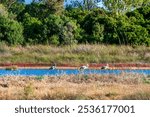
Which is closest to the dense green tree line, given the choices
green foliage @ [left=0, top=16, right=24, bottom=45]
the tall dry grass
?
green foliage @ [left=0, top=16, right=24, bottom=45]

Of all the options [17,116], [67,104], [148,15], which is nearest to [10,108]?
[17,116]

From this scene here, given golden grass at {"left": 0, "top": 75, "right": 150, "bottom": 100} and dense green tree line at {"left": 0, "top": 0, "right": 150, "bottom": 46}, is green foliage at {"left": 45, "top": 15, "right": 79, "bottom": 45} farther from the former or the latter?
golden grass at {"left": 0, "top": 75, "right": 150, "bottom": 100}

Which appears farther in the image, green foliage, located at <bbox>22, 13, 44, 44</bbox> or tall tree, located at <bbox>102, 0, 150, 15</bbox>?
tall tree, located at <bbox>102, 0, 150, 15</bbox>

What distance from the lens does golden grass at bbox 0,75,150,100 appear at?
930cm

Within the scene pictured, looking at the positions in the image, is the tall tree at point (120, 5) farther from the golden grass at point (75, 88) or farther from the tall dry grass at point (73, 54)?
the golden grass at point (75, 88)

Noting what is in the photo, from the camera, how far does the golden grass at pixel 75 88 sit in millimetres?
9297

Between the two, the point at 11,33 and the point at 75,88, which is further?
the point at 11,33

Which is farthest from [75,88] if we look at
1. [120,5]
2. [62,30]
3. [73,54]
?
[120,5]

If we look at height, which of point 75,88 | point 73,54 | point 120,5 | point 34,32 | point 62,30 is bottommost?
point 73,54

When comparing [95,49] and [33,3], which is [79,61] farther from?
[33,3]

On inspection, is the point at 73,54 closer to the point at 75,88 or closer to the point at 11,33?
the point at 11,33

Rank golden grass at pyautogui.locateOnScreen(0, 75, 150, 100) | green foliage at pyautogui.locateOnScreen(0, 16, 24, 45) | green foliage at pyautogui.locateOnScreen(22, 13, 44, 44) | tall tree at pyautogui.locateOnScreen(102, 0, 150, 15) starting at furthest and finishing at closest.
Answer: tall tree at pyautogui.locateOnScreen(102, 0, 150, 15) < green foliage at pyautogui.locateOnScreen(22, 13, 44, 44) < green foliage at pyautogui.locateOnScreen(0, 16, 24, 45) < golden grass at pyautogui.locateOnScreen(0, 75, 150, 100)

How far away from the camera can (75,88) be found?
452 inches

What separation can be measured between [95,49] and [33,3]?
53.3 feet
